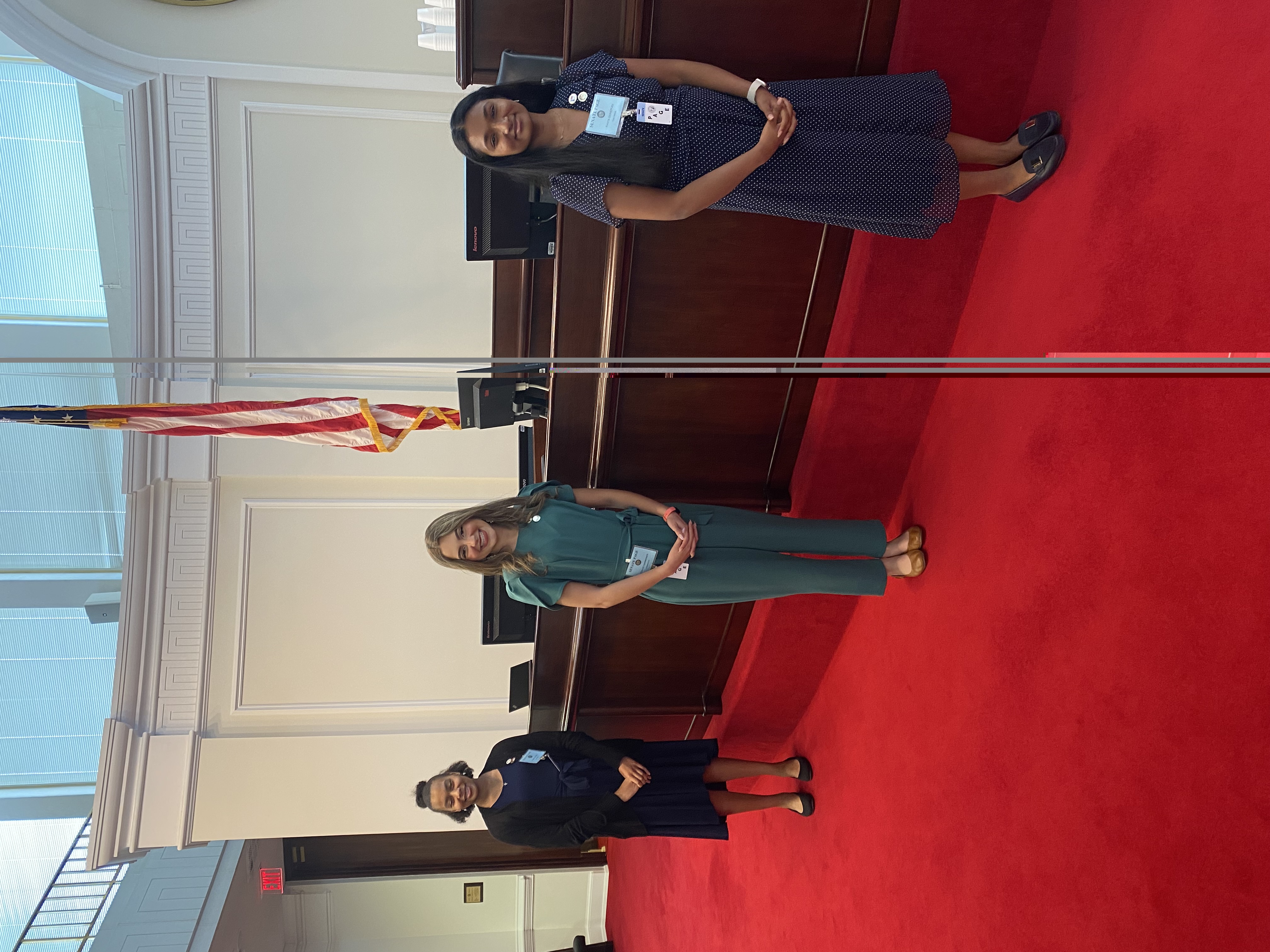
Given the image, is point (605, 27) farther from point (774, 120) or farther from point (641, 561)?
point (641, 561)

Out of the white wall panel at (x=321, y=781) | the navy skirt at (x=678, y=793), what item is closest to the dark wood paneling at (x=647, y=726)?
the navy skirt at (x=678, y=793)

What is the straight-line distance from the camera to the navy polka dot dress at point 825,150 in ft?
6.66

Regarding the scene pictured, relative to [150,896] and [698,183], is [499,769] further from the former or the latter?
[150,896]

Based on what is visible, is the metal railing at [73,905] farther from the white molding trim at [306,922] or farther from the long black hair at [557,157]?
the long black hair at [557,157]

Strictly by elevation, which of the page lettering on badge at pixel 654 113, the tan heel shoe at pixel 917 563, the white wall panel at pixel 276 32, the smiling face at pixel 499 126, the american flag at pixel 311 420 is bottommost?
the tan heel shoe at pixel 917 563

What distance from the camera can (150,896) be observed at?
13.9 ft

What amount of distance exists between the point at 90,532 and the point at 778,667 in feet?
10.2

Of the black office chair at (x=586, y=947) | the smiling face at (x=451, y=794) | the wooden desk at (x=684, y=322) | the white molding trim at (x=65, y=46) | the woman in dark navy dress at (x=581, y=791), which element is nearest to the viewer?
the wooden desk at (x=684, y=322)

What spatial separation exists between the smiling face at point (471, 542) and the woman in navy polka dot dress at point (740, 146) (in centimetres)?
91

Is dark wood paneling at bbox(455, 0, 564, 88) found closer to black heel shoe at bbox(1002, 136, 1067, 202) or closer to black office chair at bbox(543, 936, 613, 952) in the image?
black heel shoe at bbox(1002, 136, 1067, 202)

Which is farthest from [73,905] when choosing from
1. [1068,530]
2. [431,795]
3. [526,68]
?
[1068,530]

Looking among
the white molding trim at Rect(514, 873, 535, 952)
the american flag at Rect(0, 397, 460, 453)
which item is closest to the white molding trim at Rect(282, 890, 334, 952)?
the white molding trim at Rect(514, 873, 535, 952)

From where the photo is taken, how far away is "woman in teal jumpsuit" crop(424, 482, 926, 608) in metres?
2.38

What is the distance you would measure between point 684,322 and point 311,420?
4.32ft
